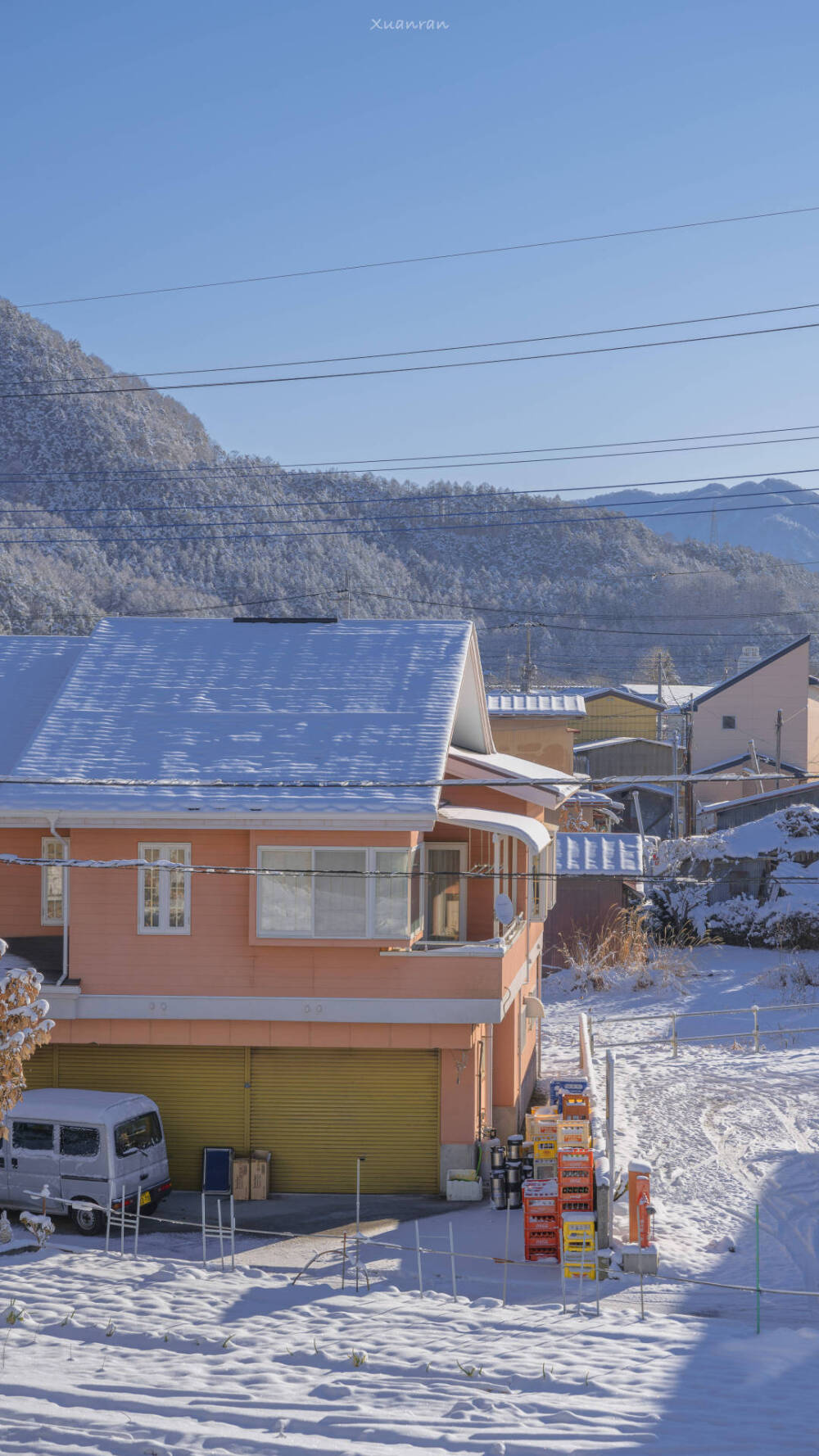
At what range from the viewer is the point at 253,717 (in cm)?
2286

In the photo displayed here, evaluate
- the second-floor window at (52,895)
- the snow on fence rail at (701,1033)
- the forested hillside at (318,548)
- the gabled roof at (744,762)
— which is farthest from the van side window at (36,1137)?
the forested hillside at (318,548)

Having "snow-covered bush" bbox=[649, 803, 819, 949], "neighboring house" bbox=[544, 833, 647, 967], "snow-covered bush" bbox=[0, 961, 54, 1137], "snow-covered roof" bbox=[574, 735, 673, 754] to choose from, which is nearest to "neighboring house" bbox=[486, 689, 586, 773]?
"neighboring house" bbox=[544, 833, 647, 967]

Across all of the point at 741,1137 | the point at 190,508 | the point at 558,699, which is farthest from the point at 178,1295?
the point at 190,508

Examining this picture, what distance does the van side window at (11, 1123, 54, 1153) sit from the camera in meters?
19.8

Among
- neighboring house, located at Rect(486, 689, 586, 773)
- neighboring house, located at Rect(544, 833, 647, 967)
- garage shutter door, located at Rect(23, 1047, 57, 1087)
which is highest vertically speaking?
neighboring house, located at Rect(486, 689, 586, 773)

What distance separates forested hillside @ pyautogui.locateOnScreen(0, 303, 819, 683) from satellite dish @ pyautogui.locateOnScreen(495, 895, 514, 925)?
66.1 m

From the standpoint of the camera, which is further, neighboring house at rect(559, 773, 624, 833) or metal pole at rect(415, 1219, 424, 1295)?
neighboring house at rect(559, 773, 624, 833)

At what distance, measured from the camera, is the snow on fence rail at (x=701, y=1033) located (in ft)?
100.0

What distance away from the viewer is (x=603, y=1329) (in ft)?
47.8

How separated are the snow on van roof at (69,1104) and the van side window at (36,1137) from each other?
0.17 m

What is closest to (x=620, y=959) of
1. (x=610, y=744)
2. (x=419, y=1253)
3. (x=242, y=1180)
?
(x=242, y=1180)

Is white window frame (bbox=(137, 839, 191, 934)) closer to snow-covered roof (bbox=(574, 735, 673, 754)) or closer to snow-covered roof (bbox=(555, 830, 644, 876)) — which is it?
snow-covered roof (bbox=(555, 830, 644, 876))

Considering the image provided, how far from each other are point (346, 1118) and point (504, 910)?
440 centimetres

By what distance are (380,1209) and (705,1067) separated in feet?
34.6
